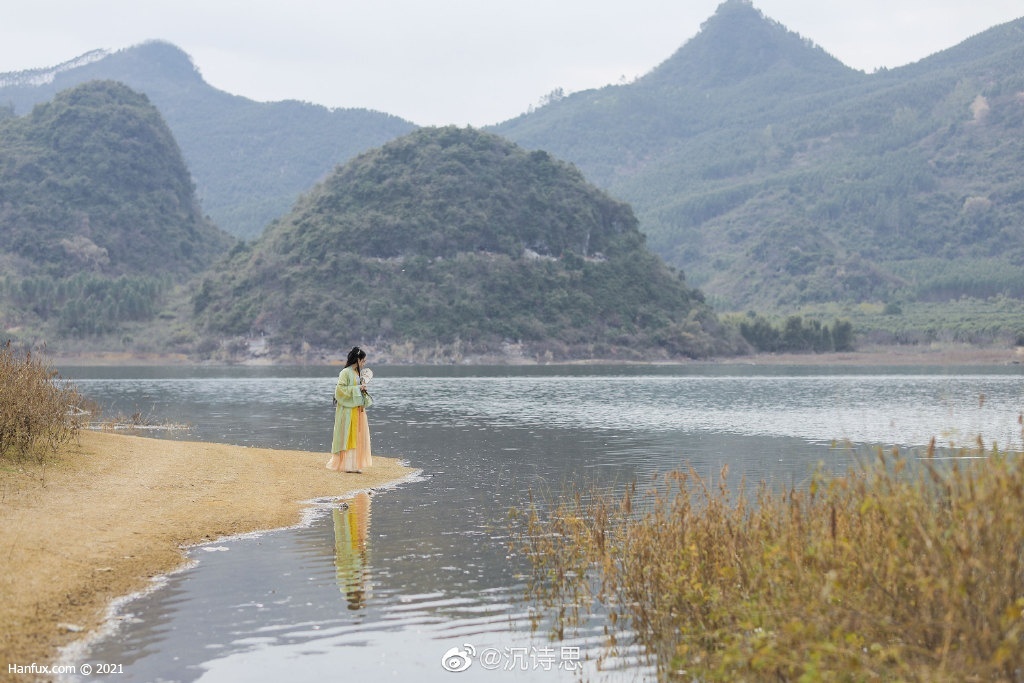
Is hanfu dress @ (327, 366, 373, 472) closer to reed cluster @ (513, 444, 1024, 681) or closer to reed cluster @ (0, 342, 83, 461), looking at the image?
reed cluster @ (0, 342, 83, 461)

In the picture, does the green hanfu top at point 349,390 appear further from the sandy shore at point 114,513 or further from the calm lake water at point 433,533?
the calm lake water at point 433,533

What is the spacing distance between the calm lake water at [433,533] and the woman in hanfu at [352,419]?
1.61 metres

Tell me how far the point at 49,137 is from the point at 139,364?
62.4 metres

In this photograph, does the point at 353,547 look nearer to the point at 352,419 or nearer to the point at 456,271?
the point at 352,419

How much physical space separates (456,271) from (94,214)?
60.4 m

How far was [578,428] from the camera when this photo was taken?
134 feet

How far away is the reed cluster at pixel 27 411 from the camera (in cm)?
1859

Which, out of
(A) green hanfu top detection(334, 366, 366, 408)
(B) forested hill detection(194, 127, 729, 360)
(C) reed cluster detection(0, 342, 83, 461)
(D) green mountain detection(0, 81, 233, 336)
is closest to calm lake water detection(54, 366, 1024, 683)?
(A) green hanfu top detection(334, 366, 366, 408)

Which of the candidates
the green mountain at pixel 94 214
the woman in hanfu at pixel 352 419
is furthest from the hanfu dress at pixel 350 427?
the green mountain at pixel 94 214

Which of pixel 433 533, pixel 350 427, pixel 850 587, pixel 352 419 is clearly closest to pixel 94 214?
pixel 350 427

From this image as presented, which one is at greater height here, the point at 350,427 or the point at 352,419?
the point at 352,419

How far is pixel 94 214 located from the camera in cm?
16575

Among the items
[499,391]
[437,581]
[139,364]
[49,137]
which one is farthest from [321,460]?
[49,137]

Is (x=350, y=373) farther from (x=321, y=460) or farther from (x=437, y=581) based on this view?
(x=437, y=581)
